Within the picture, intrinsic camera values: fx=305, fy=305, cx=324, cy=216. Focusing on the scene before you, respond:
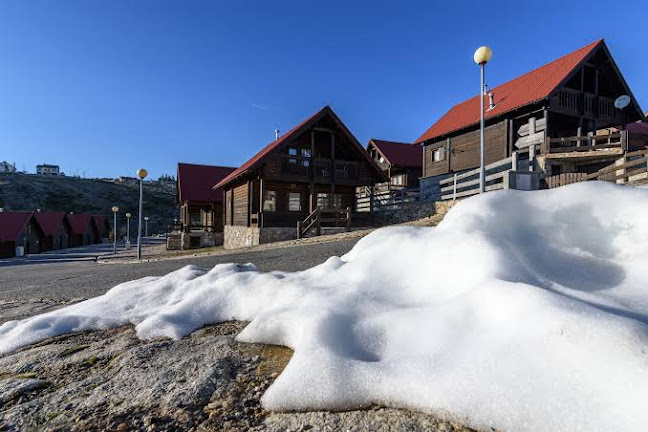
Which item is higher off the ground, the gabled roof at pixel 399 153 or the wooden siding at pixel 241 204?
the gabled roof at pixel 399 153

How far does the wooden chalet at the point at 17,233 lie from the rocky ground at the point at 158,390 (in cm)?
3382

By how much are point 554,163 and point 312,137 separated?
11.2 metres

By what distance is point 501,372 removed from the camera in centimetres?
148

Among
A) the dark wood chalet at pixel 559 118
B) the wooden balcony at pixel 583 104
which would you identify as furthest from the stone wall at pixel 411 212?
the wooden balcony at pixel 583 104

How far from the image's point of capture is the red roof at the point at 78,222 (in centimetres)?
3772

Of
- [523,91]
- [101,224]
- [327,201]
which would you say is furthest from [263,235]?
[101,224]

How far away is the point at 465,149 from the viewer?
17109 millimetres

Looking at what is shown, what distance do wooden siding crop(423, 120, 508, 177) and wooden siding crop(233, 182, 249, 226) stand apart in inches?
456

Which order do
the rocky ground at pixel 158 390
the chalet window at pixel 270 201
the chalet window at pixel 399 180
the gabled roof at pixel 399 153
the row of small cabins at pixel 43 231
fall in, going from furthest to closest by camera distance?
1. the chalet window at pixel 399 180
2. the row of small cabins at pixel 43 231
3. the gabled roof at pixel 399 153
4. the chalet window at pixel 270 201
5. the rocky ground at pixel 158 390

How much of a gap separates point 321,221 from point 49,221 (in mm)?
34338

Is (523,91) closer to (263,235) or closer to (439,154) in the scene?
(439,154)

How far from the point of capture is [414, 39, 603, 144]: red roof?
13.7 meters

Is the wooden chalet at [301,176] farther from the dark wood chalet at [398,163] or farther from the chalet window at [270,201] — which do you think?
the dark wood chalet at [398,163]

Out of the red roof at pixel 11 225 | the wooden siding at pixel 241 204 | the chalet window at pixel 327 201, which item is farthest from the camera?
the red roof at pixel 11 225
